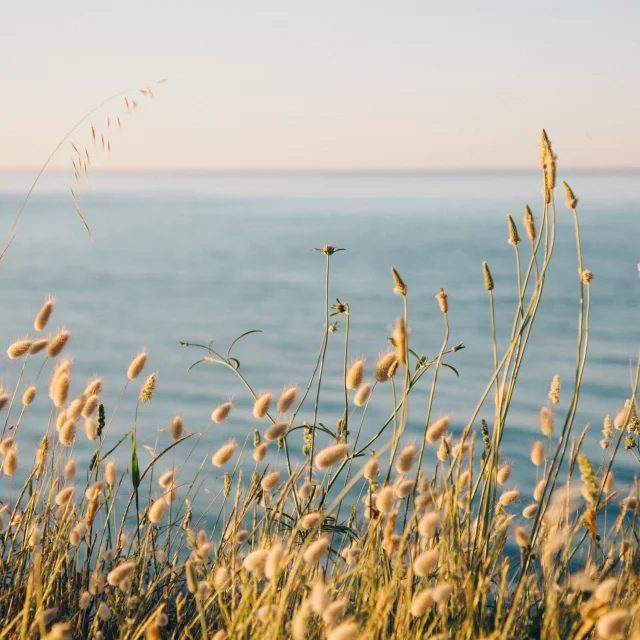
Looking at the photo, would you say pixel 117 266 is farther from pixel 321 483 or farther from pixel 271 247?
pixel 321 483

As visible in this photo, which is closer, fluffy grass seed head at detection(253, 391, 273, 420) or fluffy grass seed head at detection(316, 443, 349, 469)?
fluffy grass seed head at detection(316, 443, 349, 469)

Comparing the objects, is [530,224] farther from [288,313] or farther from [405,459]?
[288,313]

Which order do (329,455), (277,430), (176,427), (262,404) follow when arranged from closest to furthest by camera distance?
(329,455) → (277,430) → (262,404) → (176,427)

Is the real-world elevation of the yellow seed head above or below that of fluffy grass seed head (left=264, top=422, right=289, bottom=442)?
above

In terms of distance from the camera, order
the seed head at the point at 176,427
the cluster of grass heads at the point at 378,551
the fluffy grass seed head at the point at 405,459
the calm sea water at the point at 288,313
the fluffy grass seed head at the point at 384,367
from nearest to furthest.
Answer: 1. the cluster of grass heads at the point at 378,551
2. the fluffy grass seed head at the point at 405,459
3. the fluffy grass seed head at the point at 384,367
4. the seed head at the point at 176,427
5. the calm sea water at the point at 288,313

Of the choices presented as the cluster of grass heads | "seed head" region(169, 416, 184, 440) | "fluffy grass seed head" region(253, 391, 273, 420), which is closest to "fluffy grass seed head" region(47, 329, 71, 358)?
the cluster of grass heads

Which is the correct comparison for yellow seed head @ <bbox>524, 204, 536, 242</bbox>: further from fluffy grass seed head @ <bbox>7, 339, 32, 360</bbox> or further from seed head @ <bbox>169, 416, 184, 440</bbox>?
fluffy grass seed head @ <bbox>7, 339, 32, 360</bbox>

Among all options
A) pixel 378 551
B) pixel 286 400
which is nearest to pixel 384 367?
pixel 286 400

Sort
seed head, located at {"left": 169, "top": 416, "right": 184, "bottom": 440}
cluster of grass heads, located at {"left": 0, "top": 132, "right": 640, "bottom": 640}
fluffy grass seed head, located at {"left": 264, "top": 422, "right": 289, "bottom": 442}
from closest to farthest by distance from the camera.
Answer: cluster of grass heads, located at {"left": 0, "top": 132, "right": 640, "bottom": 640}, fluffy grass seed head, located at {"left": 264, "top": 422, "right": 289, "bottom": 442}, seed head, located at {"left": 169, "top": 416, "right": 184, "bottom": 440}

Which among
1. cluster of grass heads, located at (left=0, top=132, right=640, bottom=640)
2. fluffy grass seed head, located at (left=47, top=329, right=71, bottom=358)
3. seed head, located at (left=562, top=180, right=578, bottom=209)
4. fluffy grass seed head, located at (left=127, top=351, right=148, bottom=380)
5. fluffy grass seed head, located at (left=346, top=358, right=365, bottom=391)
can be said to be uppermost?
seed head, located at (left=562, top=180, right=578, bottom=209)

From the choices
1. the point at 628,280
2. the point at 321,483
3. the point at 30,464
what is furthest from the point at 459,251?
the point at 321,483

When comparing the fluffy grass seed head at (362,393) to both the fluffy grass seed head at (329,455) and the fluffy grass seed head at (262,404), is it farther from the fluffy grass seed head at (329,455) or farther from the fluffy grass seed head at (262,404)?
the fluffy grass seed head at (329,455)

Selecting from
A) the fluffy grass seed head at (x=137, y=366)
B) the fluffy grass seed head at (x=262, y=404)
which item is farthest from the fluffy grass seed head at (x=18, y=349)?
the fluffy grass seed head at (x=262, y=404)

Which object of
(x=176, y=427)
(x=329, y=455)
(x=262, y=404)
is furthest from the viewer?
(x=176, y=427)
